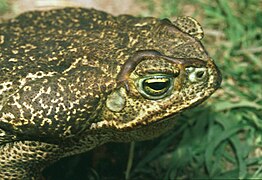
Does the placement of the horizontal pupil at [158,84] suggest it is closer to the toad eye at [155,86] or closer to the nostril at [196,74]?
the toad eye at [155,86]

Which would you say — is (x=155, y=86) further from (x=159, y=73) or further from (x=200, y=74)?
(x=200, y=74)

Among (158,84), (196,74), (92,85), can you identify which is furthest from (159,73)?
(92,85)

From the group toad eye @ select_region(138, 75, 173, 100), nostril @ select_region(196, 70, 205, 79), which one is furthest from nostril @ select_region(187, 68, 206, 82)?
toad eye @ select_region(138, 75, 173, 100)

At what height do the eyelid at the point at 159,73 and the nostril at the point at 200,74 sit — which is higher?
the eyelid at the point at 159,73

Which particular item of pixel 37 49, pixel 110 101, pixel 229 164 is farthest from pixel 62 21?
pixel 229 164

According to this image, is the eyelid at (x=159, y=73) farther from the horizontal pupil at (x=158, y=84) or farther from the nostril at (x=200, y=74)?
the nostril at (x=200, y=74)

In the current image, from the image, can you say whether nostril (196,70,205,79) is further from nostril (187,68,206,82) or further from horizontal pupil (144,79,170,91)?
horizontal pupil (144,79,170,91)

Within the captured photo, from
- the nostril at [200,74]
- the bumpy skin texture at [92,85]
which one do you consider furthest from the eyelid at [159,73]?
the nostril at [200,74]

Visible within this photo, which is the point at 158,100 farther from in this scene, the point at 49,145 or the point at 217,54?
the point at 217,54
